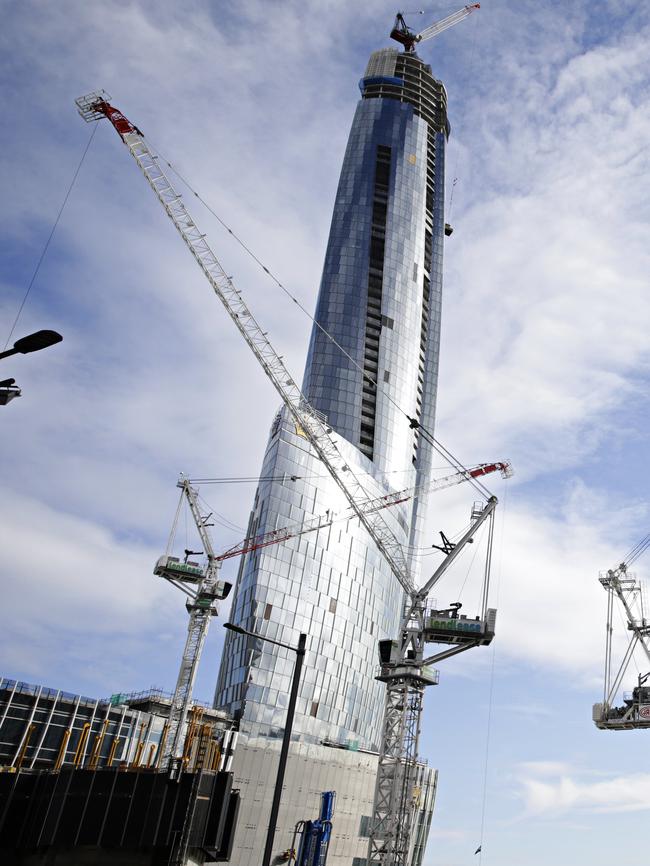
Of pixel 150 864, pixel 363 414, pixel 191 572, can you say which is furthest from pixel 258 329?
pixel 150 864

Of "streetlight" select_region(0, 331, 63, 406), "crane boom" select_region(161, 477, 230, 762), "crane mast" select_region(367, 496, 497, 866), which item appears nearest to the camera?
"streetlight" select_region(0, 331, 63, 406)

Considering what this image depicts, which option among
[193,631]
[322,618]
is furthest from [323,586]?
[193,631]

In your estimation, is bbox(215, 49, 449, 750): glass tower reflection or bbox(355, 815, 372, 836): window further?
bbox(215, 49, 449, 750): glass tower reflection

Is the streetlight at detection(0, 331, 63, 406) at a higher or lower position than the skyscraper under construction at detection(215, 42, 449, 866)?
lower

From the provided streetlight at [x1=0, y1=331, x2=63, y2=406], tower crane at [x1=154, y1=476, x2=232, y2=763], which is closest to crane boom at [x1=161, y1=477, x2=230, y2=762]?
tower crane at [x1=154, y1=476, x2=232, y2=763]

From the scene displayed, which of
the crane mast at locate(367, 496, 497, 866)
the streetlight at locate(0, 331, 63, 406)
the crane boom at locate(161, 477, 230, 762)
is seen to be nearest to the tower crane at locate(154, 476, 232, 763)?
the crane boom at locate(161, 477, 230, 762)

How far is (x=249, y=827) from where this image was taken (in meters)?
126

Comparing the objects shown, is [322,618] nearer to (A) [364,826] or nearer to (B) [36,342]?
(A) [364,826]

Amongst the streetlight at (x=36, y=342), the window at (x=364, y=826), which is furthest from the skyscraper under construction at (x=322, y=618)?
the streetlight at (x=36, y=342)

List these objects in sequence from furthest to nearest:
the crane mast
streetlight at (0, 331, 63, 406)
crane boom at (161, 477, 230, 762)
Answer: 1. crane boom at (161, 477, 230, 762)
2. the crane mast
3. streetlight at (0, 331, 63, 406)

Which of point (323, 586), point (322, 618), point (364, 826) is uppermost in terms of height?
point (323, 586)

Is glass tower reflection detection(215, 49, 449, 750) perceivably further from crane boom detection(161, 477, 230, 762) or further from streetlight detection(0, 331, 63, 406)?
streetlight detection(0, 331, 63, 406)

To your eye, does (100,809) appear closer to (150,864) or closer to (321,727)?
(150,864)

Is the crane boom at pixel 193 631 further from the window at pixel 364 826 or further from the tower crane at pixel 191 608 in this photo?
the window at pixel 364 826
